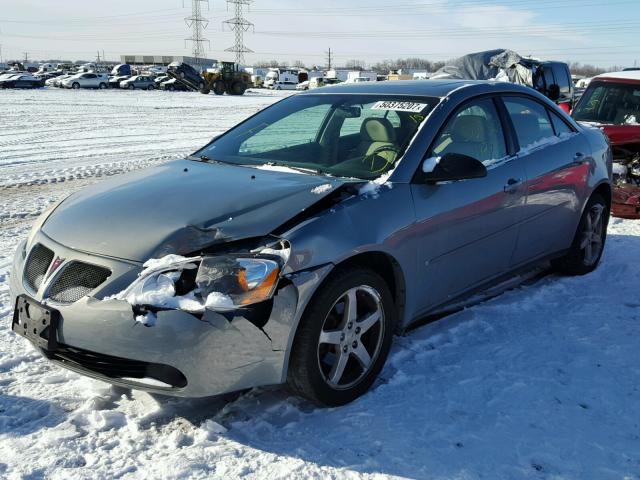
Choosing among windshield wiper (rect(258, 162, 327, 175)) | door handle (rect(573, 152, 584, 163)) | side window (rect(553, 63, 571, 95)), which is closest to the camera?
windshield wiper (rect(258, 162, 327, 175))

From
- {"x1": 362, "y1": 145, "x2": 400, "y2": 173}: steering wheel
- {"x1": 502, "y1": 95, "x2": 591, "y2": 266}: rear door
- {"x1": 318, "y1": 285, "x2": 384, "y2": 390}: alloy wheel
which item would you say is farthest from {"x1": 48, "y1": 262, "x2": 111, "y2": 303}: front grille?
{"x1": 502, "y1": 95, "x2": 591, "y2": 266}: rear door

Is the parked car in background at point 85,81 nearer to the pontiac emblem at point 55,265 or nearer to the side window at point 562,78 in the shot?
the side window at point 562,78

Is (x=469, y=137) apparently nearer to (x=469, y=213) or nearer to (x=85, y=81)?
(x=469, y=213)

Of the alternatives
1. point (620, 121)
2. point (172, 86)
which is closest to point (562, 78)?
point (620, 121)

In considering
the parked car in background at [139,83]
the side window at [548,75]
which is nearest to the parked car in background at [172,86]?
the parked car in background at [139,83]

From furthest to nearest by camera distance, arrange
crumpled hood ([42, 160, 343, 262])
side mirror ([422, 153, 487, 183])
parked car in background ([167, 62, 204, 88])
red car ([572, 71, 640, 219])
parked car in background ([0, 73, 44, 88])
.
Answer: parked car in background ([167, 62, 204, 88])
parked car in background ([0, 73, 44, 88])
red car ([572, 71, 640, 219])
side mirror ([422, 153, 487, 183])
crumpled hood ([42, 160, 343, 262])

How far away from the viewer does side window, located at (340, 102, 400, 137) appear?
3850mm

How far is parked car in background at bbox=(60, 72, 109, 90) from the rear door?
1813 inches

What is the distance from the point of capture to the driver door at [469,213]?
11.5ft

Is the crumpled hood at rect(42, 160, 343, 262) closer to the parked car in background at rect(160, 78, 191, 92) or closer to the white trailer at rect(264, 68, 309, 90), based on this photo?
the parked car in background at rect(160, 78, 191, 92)

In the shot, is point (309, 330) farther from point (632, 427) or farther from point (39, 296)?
point (632, 427)

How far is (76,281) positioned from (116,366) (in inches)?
16.4

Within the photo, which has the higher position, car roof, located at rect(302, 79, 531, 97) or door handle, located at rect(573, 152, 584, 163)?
car roof, located at rect(302, 79, 531, 97)

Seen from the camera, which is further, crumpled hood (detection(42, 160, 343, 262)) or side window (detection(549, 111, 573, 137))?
side window (detection(549, 111, 573, 137))
